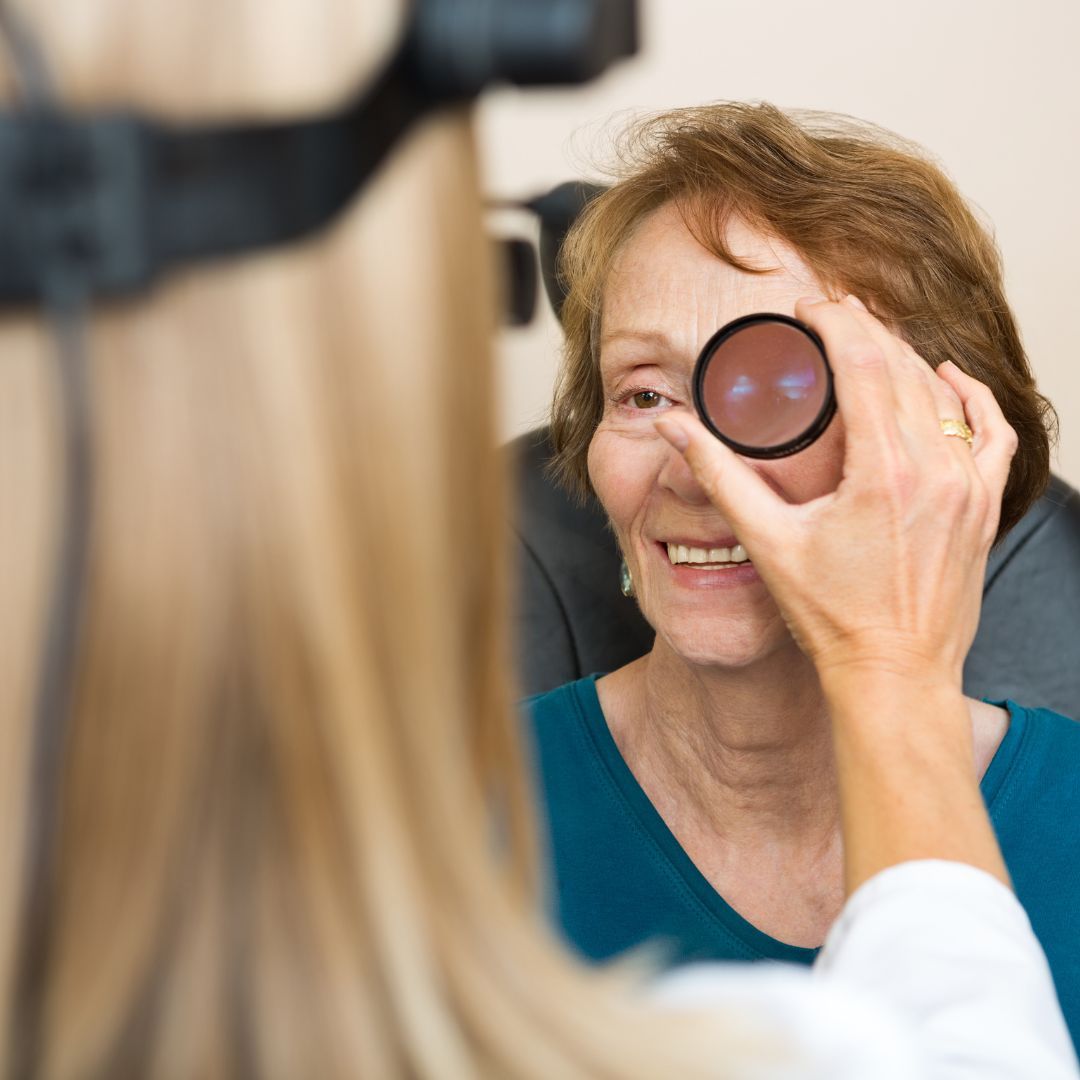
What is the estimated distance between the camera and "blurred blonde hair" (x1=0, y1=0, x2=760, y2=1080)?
60cm

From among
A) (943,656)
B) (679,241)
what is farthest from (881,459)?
(679,241)

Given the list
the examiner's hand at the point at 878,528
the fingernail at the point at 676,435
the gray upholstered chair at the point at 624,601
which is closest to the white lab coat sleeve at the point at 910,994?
the examiner's hand at the point at 878,528

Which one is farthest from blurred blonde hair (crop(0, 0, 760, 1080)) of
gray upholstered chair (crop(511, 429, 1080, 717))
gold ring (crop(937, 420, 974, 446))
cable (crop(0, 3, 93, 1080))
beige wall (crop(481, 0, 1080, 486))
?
beige wall (crop(481, 0, 1080, 486))

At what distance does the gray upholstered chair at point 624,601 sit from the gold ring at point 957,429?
0.65 meters

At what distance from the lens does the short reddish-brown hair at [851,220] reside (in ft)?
5.06

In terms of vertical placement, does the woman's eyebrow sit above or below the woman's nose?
above

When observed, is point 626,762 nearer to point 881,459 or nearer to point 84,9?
point 881,459

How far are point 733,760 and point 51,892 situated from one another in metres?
1.11

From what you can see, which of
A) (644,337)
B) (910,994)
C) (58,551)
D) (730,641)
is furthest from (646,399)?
(58,551)

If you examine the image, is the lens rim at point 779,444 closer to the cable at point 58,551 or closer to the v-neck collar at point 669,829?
the v-neck collar at point 669,829

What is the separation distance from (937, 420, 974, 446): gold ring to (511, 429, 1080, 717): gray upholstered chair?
651 mm

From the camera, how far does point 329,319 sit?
0.62 metres

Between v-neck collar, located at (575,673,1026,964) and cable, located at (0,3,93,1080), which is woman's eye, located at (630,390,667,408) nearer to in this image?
v-neck collar, located at (575,673,1026,964)

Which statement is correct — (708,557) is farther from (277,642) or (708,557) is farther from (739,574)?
(277,642)
